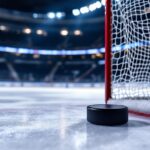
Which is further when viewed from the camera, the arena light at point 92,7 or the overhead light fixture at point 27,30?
the overhead light fixture at point 27,30

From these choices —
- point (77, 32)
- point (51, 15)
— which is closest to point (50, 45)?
point (77, 32)

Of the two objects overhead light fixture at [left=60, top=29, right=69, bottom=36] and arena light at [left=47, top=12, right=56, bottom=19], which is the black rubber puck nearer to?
arena light at [left=47, top=12, right=56, bottom=19]

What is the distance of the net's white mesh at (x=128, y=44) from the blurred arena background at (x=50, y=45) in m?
14.3

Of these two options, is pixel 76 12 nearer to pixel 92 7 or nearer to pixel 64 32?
pixel 92 7

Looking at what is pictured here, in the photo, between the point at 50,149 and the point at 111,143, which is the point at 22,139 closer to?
the point at 50,149

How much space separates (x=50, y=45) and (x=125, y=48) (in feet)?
61.2

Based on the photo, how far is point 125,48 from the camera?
2939 millimetres

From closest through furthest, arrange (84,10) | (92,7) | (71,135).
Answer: (71,135) → (92,7) → (84,10)

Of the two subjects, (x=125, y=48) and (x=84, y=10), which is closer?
(x=125, y=48)

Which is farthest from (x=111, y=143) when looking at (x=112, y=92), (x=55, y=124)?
(x=112, y=92)

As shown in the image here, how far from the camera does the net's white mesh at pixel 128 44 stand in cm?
271

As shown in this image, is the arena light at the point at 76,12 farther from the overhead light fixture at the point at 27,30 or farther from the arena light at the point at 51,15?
the overhead light fixture at the point at 27,30

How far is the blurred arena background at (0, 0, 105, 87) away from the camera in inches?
717

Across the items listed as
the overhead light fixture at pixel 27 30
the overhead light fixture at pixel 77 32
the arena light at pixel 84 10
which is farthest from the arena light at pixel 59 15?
the overhead light fixture at pixel 27 30
